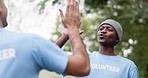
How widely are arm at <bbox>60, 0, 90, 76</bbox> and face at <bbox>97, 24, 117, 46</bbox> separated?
101 inches

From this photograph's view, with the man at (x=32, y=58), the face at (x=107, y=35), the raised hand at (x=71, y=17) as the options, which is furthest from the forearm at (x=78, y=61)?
the face at (x=107, y=35)

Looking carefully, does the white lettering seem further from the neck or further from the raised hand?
the raised hand

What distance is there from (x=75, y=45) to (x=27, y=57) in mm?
309

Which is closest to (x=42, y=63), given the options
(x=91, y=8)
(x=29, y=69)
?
(x=29, y=69)

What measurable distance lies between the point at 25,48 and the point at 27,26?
2112cm

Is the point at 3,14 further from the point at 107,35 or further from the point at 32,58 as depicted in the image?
the point at 107,35

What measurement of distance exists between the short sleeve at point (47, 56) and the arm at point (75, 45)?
0.14 ft

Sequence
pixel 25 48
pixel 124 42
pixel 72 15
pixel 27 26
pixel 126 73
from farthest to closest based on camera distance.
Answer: pixel 27 26 → pixel 124 42 → pixel 126 73 → pixel 72 15 → pixel 25 48

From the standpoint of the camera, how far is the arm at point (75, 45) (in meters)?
2.66

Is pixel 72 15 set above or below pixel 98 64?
above

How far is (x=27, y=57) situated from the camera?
103 inches

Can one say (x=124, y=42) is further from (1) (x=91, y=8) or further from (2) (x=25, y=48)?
(2) (x=25, y=48)

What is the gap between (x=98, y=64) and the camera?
17.4 feet

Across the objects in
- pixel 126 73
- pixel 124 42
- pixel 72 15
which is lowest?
pixel 124 42
